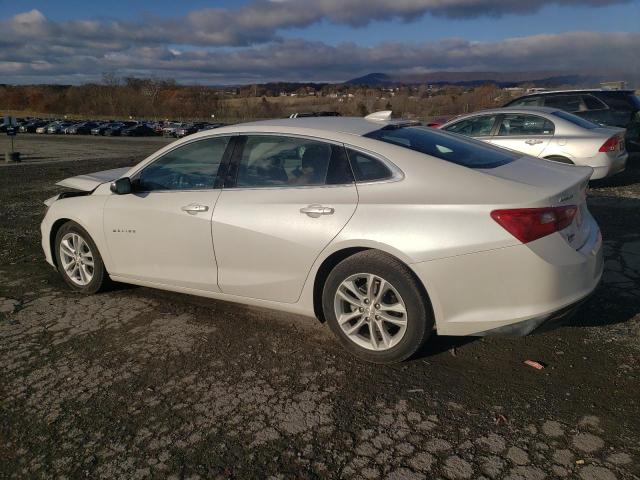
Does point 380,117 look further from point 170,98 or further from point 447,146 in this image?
point 170,98

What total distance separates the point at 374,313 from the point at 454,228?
30.0 inches

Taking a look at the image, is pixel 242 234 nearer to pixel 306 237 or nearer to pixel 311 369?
pixel 306 237

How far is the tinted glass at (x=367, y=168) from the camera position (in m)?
3.53

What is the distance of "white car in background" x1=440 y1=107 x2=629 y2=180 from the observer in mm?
8672

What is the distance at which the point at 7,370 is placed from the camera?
3.67 metres

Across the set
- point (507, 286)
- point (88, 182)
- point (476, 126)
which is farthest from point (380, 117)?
point (476, 126)

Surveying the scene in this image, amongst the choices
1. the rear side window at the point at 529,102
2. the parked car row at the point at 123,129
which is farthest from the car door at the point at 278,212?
the parked car row at the point at 123,129

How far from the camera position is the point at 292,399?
3217 mm

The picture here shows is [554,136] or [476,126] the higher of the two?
[476,126]

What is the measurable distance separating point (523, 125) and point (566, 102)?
9.52ft

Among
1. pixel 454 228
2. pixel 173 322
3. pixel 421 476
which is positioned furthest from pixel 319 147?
pixel 421 476

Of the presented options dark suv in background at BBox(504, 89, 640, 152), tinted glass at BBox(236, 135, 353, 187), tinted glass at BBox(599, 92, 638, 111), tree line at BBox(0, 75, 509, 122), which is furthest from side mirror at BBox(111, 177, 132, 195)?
tree line at BBox(0, 75, 509, 122)

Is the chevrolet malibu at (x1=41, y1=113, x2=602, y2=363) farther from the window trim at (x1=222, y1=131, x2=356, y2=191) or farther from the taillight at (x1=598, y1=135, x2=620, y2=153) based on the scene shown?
the taillight at (x1=598, y1=135, x2=620, y2=153)

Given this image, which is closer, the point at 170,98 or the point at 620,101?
the point at 620,101
